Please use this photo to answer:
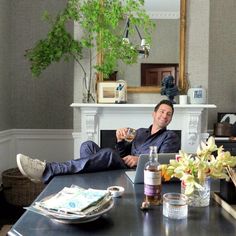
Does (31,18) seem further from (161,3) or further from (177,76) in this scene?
(177,76)

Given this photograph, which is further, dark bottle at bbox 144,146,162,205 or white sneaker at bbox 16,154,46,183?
white sneaker at bbox 16,154,46,183

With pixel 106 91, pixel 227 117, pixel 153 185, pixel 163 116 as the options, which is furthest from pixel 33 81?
pixel 153 185

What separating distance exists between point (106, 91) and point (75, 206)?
2.67 meters

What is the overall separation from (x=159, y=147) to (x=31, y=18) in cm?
279

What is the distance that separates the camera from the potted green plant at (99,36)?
11.6ft

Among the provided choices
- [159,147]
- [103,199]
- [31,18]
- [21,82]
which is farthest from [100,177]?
[31,18]

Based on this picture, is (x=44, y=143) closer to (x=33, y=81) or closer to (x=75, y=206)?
(x=33, y=81)

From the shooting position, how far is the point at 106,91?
372 cm

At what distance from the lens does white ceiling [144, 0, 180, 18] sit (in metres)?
3.78

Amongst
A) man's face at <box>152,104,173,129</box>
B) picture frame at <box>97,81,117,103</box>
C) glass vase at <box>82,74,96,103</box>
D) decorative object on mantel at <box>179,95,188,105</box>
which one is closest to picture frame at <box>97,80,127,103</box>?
picture frame at <box>97,81,117,103</box>

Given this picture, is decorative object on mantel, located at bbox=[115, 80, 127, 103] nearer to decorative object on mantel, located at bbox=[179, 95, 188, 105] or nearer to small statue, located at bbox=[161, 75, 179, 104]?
small statue, located at bbox=[161, 75, 179, 104]

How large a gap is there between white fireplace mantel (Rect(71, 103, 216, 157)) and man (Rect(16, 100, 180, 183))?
97 centimetres

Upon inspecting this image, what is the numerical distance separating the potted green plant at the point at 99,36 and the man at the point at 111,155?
1.15 meters

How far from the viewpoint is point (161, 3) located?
3748 mm
